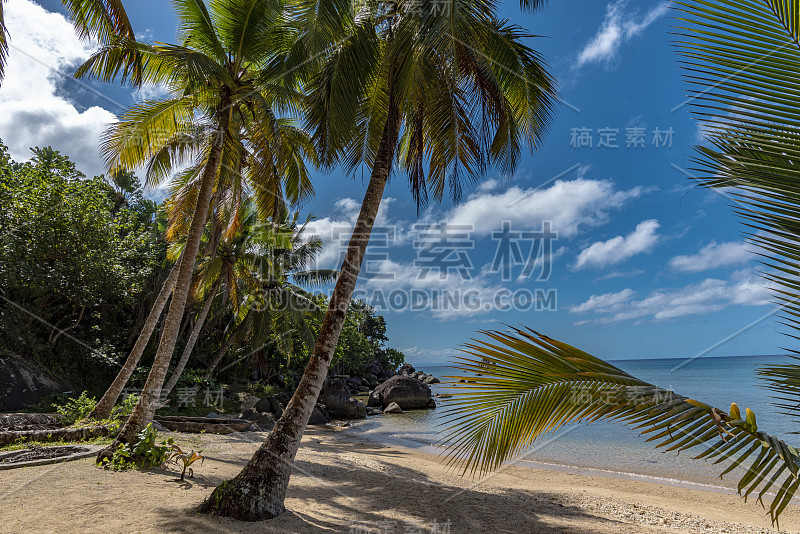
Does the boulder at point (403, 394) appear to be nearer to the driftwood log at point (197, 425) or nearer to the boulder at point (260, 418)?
the boulder at point (260, 418)

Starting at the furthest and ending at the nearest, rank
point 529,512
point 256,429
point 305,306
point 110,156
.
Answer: point 305,306, point 256,429, point 110,156, point 529,512

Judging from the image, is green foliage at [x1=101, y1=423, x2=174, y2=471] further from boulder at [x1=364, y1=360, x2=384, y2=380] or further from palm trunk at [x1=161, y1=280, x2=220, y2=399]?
boulder at [x1=364, y1=360, x2=384, y2=380]

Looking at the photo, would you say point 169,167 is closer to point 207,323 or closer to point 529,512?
point 529,512

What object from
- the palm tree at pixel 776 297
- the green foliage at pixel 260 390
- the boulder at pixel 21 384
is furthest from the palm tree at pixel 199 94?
the green foliage at pixel 260 390

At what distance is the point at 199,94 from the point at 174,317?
501 centimetres

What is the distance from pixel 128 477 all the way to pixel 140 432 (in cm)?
102

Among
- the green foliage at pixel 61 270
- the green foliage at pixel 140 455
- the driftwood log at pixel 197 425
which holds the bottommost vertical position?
the driftwood log at pixel 197 425

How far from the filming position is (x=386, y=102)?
25.3ft

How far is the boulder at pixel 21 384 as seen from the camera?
12.6m

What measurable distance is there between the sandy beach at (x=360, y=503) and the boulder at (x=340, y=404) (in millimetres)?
13366

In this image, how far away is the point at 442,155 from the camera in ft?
23.7

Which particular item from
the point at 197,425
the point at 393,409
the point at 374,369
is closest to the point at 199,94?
the point at 197,425

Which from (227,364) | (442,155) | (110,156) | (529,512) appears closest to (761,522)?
(529,512)

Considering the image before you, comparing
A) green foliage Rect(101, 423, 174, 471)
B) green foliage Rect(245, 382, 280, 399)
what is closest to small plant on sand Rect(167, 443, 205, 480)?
green foliage Rect(101, 423, 174, 471)
